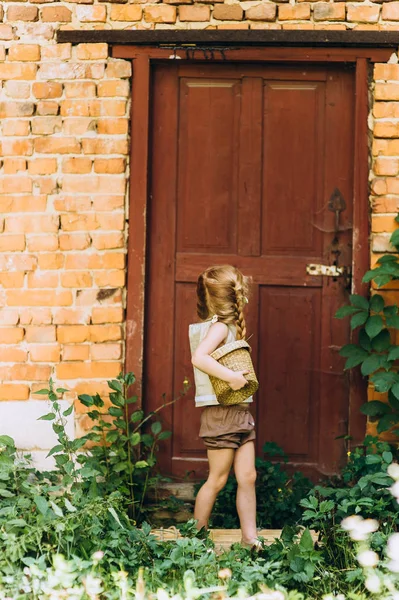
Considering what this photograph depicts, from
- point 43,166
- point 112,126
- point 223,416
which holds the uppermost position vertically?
point 112,126

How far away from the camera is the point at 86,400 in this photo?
405cm

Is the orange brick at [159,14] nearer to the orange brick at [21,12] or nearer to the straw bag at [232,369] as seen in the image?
the orange brick at [21,12]

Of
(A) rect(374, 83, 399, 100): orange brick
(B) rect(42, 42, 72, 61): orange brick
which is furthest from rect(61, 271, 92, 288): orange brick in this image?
(A) rect(374, 83, 399, 100): orange brick

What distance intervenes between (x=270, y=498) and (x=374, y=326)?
1.08 meters

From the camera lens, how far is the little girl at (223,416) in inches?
140

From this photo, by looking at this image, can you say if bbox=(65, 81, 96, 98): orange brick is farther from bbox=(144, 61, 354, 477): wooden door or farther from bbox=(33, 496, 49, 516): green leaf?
bbox=(33, 496, 49, 516): green leaf

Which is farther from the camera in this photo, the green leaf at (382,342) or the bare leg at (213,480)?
the green leaf at (382,342)

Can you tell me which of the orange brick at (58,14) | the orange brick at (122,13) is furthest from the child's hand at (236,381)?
the orange brick at (58,14)

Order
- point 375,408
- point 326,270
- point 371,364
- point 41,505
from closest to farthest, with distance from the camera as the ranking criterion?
point 41,505 → point 371,364 → point 375,408 → point 326,270

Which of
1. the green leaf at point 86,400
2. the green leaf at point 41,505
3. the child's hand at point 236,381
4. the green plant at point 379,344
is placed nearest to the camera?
the green leaf at point 41,505

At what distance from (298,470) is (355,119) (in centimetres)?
200

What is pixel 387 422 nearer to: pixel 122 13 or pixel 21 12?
pixel 122 13

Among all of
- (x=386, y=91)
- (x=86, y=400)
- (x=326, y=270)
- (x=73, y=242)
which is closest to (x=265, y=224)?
(x=326, y=270)

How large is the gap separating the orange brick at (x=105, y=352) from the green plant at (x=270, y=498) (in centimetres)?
93
